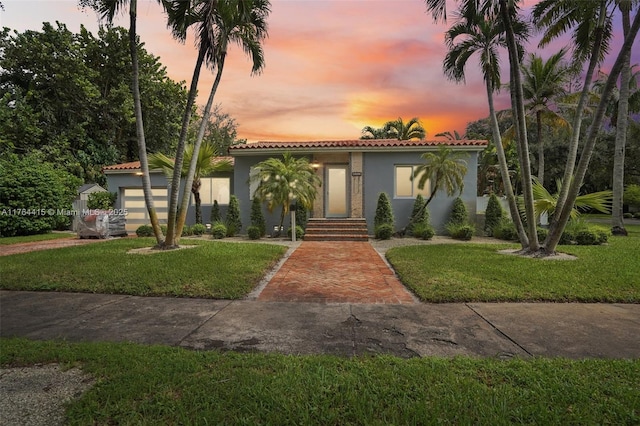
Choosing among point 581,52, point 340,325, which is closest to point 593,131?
point 581,52

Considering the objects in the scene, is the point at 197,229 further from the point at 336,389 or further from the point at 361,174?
the point at 336,389

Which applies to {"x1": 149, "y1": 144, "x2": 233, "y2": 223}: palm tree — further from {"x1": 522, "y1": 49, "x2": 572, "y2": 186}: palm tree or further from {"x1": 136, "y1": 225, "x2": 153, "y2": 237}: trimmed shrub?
{"x1": 522, "y1": 49, "x2": 572, "y2": 186}: palm tree

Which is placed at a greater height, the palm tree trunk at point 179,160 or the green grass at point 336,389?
the palm tree trunk at point 179,160

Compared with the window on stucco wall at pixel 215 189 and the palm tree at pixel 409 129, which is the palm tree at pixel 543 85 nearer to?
the palm tree at pixel 409 129

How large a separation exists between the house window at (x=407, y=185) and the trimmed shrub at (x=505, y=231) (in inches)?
114

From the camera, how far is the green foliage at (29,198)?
12.5m

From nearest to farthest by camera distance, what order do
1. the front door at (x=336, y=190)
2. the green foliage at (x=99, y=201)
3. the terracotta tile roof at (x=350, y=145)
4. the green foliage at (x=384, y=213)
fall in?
the green foliage at (x=384, y=213)
the terracotta tile roof at (x=350, y=145)
the front door at (x=336, y=190)
the green foliage at (x=99, y=201)

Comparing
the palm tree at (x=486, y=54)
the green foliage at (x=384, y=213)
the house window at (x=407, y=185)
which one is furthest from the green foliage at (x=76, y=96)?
the palm tree at (x=486, y=54)

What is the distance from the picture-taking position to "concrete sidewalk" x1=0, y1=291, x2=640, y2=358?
3.00 metres

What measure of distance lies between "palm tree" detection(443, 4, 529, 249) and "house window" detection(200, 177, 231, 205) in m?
10.4

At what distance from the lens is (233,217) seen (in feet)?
42.3

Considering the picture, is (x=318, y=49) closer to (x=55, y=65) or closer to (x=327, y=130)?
(x=327, y=130)

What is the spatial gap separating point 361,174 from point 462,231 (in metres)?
4.45

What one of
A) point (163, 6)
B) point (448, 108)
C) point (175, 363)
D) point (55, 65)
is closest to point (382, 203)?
point (448, 108)
